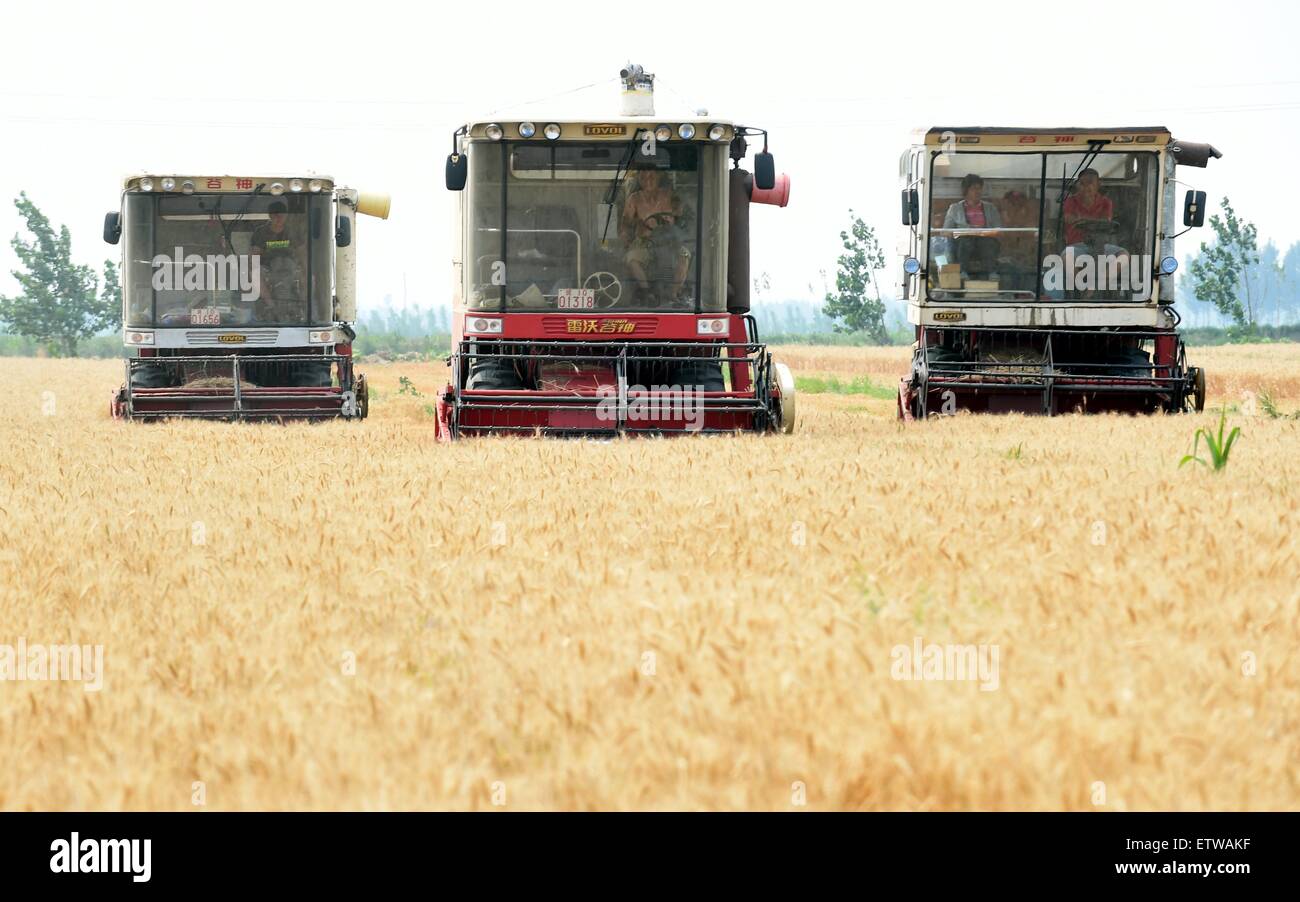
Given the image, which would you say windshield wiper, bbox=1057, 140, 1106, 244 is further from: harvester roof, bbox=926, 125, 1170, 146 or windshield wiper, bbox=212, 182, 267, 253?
windshield wiper, bbox=212, 182, 267, 253

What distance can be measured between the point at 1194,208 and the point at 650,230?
6292mm

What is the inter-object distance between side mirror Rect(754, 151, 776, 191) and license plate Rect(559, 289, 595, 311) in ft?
5.43

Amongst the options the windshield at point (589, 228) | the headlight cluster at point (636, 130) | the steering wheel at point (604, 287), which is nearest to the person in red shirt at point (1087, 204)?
the windshield at point (589, 228)

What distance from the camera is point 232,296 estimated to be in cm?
1839

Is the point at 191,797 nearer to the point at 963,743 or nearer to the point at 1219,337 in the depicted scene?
the point at 963,743

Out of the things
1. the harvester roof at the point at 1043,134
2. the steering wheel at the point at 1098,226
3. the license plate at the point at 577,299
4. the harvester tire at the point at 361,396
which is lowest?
the harvester tire at the point at 361,396

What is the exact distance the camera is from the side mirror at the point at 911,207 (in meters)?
16.3

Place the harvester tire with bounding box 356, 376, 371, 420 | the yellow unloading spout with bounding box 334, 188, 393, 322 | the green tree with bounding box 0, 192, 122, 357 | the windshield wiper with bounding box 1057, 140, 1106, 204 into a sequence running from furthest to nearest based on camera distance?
1. the green tree with bounding box 0, 192, 122, 357
2. the harvester tire with bounding box 356, 376, 371, 420
3. the yellow unloading spout with bounding box 334, 188, 393, 322
4. the windshield wiper with bounding box 1057, 140, 1106, 204

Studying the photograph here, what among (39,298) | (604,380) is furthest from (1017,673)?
(39,298)

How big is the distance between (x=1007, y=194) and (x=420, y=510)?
10753 millimetres

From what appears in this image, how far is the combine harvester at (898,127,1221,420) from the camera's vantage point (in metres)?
16.2

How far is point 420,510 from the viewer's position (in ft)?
24.6

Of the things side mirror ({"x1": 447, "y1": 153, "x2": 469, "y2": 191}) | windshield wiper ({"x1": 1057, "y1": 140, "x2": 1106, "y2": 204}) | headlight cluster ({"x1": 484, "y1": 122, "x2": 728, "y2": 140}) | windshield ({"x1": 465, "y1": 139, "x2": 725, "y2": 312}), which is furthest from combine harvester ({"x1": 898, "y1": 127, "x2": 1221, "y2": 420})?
side mirror ({"x1": 447, "y1": 153, "x2": 469, "y2": 191})

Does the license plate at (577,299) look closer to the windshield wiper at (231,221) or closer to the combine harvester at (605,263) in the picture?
→ the combine harvester at (605,263)
